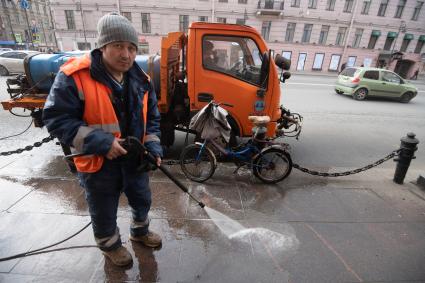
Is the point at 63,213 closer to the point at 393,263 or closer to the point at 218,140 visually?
the point at 218,140

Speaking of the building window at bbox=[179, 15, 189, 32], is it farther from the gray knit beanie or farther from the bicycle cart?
the gray knit beanie

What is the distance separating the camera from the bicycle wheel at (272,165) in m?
4.11

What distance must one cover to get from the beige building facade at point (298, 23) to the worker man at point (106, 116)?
29126 mm

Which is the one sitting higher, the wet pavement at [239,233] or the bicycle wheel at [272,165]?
the bicycle wheel at [272,165]

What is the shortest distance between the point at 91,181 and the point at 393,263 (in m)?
3.26

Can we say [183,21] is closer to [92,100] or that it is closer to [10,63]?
[10,63]

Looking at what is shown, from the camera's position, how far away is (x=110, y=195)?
7.14 feet

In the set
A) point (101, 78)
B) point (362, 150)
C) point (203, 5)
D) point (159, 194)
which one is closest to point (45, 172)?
point (159, 194)

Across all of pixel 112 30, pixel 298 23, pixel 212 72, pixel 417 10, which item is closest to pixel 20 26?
pixel 298 23

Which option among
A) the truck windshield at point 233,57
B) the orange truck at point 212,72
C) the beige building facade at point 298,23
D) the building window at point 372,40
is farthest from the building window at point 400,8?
the truck windshield at point 233,57

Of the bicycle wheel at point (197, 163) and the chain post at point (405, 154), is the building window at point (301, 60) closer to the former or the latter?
the chain post at point (405, 154)

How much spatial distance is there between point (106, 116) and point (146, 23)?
30.8 metres

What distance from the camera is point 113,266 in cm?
247

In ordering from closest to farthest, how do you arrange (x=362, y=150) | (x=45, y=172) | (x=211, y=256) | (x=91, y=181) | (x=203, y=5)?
1. (x=91, y=181)
2. (x=211, y=256)
3. (x=45, y=172)
4. (x=362, y=150)
5. (x=203, y=5)
